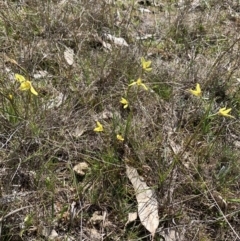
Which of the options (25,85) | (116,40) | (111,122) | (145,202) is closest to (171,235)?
(145,202)

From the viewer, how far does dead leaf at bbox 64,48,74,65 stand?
94.1 inches

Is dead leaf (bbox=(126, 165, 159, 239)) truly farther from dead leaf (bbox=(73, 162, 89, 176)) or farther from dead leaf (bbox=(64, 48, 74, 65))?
dead leaf (bbox=(64, 48, 74, 65))

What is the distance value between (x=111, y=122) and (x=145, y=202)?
0.45 meters

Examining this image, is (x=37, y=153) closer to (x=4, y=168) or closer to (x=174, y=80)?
(x=4, y=168)

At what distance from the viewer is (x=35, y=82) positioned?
2248 mm

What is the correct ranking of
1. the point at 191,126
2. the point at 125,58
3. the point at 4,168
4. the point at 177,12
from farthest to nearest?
the point at 177,12 → the point at 125,58 → the point at 191,126 → the point at 4,168

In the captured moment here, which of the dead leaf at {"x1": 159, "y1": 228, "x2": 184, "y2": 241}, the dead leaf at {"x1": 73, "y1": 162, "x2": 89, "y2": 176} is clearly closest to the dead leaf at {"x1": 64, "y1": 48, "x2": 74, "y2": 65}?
the dead leaf at {"x1": 73, "y1": 162, "x2": 89, "y2": 176}

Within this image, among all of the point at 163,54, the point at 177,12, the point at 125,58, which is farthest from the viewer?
the point at 177,12

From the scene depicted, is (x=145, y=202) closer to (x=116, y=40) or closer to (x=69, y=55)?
(x=69, y=55)

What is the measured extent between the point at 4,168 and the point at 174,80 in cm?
102

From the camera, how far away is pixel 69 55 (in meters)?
2.43

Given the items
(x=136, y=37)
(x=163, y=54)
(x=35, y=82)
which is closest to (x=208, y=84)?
(x=163, y=54)

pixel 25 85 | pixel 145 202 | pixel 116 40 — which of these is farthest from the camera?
pixel 116 40

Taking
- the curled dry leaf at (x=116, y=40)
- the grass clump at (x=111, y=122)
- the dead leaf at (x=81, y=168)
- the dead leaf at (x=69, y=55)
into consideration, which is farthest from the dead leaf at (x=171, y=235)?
the curled dry leaf at (x=116, y=40)
